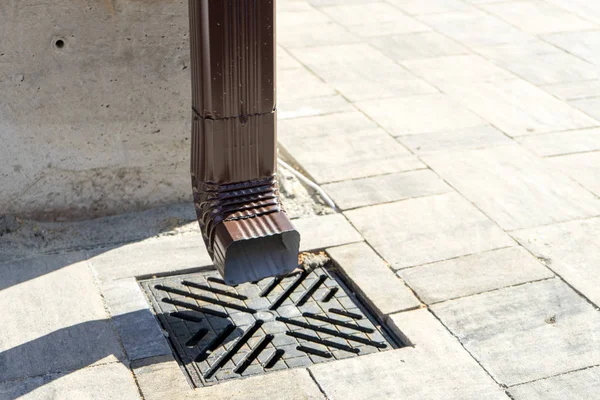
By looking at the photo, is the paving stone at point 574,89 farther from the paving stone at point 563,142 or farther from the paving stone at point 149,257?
the paving stone at point 149,257

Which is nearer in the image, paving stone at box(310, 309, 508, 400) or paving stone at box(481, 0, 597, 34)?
paving stone at box(310, 309, 508, 400)

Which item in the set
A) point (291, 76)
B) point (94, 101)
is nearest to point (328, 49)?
point (291, 76)

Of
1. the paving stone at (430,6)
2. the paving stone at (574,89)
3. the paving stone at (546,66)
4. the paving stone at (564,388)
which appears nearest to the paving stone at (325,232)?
the paving stone at (564,388)

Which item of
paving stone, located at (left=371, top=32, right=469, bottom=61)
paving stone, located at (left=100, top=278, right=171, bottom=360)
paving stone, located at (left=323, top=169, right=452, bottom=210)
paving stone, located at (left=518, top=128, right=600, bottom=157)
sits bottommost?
paving stone, located at (left=100, top=278, right=171, bottom=360)

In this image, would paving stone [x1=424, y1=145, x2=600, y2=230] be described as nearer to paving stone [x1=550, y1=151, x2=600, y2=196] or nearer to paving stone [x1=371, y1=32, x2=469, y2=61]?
paving stone [x1=550, y1=151, x2=600, y2=196]

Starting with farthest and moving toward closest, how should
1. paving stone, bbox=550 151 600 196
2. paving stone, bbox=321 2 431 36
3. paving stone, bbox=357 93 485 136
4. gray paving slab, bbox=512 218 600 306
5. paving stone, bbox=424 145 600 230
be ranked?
paving stone, bbox=321 2 431 36
paving stone, bbox=357 93 485 136
paving stone, bbox=550 151 600 196
paving stone, bbox=424 145 600 230
gray paving slab, bbox=512 218 600 306

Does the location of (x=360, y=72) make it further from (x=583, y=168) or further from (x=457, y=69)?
(x=583, y=168)

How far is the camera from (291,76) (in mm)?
7211

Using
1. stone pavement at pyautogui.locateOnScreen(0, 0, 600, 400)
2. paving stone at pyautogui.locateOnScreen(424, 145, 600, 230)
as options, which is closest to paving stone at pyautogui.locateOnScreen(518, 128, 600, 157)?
Result: stone pavement at pyautogui.locateOnScreen(0, 0, 600, 400)

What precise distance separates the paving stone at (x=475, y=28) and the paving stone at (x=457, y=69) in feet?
1.47

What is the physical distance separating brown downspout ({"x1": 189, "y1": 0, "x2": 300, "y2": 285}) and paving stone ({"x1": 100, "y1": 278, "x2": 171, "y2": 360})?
0.51 metres

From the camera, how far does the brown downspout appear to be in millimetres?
3600

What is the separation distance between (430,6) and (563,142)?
328cm

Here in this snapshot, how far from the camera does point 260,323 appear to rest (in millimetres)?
4262
